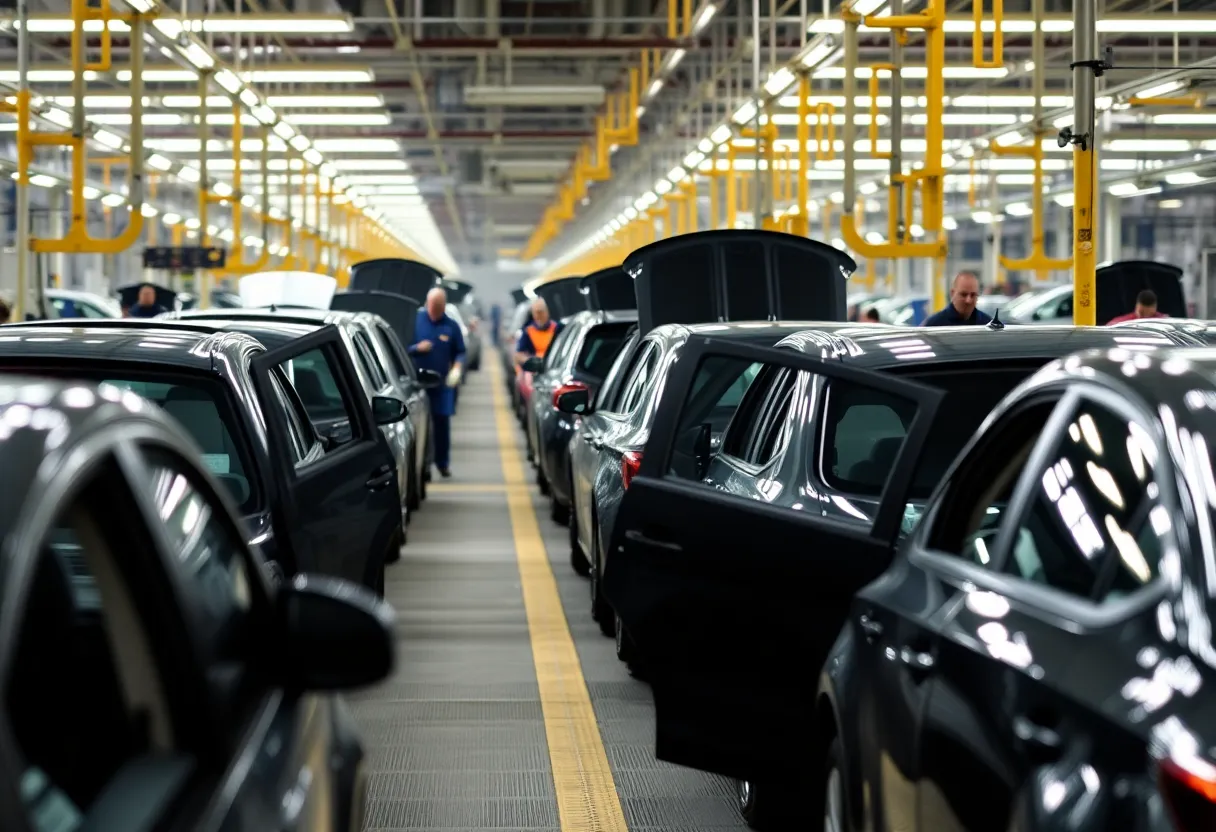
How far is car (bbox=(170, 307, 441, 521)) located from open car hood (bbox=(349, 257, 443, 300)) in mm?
8132

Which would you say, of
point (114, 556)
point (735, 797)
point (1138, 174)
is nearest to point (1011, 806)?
point (114, 556)

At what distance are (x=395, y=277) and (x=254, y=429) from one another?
19.2 m

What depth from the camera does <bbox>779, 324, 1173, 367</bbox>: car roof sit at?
18.7 feet

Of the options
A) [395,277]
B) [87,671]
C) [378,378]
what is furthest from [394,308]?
[87,671]

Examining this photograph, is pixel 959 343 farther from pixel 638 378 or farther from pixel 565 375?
pixel 565 375

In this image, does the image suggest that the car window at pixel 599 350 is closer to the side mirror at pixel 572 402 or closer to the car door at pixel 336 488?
the side mirror at pixel 572 402

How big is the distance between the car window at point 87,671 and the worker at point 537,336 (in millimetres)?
18712

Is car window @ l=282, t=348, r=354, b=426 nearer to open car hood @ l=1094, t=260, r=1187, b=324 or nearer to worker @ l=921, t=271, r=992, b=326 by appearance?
worker @ l=921, t=271, r=992, b=326

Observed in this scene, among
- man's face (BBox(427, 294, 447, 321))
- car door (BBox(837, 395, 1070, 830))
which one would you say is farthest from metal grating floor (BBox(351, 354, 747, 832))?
man's face (BBox(427, 294, 447, 321))

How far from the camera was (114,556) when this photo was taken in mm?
2586

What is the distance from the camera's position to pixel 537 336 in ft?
71.7

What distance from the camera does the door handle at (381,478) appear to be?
6887mm

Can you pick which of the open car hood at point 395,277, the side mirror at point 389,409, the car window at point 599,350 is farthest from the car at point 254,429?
the open car hood at point 395,277

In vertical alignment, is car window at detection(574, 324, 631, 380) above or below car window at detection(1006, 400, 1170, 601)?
above
